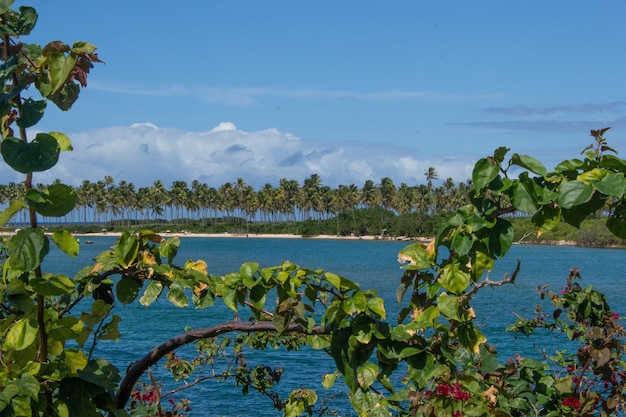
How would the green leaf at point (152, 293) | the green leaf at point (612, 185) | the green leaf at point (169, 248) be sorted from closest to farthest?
the green leaf at point (612, 185)
the green leaf at point (152, 293)
the green leaf at point (169, 248)

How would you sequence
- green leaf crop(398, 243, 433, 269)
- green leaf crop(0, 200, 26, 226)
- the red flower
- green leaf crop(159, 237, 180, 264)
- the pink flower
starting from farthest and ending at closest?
the red flower < the pink flower < green leaf crop(159, 237, 180, 264) < green leaf crop(398, 243, 433, 269) < green leaf crop(0, 200, 26, 226)

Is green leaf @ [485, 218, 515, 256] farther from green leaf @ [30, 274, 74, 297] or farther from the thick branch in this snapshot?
green leaf @ [30, 274, 74, 297]

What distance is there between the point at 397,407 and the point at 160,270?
1597 millimetres

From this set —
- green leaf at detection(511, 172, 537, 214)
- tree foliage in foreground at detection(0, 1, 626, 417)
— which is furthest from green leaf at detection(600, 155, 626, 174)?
green leaf at detection(511, 172, 537, 214)

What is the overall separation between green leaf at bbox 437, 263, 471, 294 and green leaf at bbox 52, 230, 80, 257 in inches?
43.9

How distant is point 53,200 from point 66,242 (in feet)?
0.45

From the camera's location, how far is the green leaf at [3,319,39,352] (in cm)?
217

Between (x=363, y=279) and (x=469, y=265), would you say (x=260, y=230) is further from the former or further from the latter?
(x=469, y=265)

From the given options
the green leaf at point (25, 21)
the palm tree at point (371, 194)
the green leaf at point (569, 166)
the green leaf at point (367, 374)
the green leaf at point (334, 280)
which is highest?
the palm tree at point (371, 194)

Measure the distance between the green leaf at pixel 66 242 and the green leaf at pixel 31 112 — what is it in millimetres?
311

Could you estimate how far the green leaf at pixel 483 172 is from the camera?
2.26 meters

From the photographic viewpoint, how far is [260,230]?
166 metres

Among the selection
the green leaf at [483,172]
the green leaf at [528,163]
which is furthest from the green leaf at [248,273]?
the green leaf at [528,163]

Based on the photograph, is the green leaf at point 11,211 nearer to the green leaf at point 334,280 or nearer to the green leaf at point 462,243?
the green leaf at point 334,280
